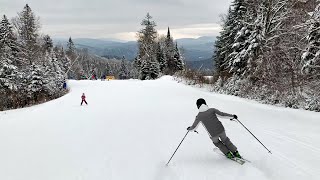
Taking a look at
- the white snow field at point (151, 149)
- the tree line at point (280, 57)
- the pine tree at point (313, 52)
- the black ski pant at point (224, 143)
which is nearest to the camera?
the white snow field at point (151, 149)

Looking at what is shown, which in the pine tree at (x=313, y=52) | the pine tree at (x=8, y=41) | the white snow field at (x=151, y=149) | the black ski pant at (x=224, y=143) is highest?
the pine tree at (x=8, y=41)

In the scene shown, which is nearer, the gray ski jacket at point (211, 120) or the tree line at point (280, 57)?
the gray ski jacket at point (211, 120)

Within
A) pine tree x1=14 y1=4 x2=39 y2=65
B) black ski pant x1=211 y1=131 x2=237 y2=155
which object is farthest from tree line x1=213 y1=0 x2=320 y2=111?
pine tree x1=14 y1=4 x2=39 y2=65

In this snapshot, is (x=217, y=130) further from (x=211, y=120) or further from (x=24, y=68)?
(x=24, y=68)

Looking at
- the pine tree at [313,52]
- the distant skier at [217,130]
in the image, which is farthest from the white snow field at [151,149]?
the pine tree at [313,52]

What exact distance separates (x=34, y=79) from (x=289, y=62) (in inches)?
1072

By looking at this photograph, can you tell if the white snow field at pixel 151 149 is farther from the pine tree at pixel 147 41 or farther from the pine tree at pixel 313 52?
the pine tree at pixel 147 41

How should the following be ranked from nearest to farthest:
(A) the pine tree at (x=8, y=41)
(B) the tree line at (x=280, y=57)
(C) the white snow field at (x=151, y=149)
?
(C) the white snow field at (x=151, y=149)
(B) the tree line at (x=280, y=57)
(A) the pine tree at (x=8, y=41)

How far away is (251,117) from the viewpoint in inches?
580

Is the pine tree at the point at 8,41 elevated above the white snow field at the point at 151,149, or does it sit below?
above

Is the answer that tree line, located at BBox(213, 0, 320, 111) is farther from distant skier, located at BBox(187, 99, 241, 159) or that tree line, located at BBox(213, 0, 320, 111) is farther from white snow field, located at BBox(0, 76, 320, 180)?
distant skier, located at BBox(187, 99, 241, 159)

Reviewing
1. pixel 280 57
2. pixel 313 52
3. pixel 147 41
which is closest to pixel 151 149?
pixel 313 52

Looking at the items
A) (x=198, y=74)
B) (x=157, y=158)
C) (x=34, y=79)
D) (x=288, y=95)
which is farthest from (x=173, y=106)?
(x=34, y=79)

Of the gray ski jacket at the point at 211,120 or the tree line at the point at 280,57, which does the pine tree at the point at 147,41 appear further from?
the gray ski jacket at the point at 211,120
